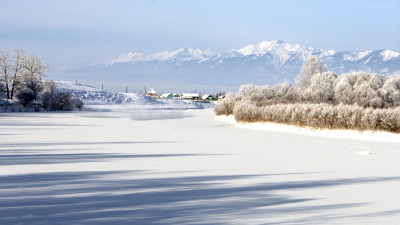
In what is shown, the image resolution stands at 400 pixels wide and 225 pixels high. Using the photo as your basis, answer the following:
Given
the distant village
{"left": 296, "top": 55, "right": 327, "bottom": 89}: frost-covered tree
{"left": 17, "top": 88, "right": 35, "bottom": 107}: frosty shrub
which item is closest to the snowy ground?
{"left": 17, "top": 88, "right": 35, "bottom": 107}: frosty shrub

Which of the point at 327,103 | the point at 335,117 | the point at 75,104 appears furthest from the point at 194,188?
the point at 75,104

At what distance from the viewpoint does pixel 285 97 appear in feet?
156

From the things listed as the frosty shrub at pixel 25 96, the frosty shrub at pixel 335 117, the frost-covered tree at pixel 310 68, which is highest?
the frost-covered tree at pixel 310 68

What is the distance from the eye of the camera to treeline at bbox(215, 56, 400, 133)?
1991 centimetres

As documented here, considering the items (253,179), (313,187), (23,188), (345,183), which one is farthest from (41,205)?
(345,183)

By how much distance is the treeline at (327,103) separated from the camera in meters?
19.9

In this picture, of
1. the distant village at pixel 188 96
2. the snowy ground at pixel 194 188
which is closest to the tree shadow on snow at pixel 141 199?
the snowy ground at pixel 194 188

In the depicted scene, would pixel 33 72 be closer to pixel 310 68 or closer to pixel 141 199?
pixel 310 68

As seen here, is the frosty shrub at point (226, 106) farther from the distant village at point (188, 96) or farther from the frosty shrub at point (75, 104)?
the distant village at point (188, 96)

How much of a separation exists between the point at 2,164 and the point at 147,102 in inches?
3309

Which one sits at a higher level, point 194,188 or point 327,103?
point 327,103

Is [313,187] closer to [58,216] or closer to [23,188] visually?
[58,216]

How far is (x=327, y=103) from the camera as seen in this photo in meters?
43.7

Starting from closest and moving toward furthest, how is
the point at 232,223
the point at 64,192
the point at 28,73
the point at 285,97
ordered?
1. the point at 232,223
2. the point at 64,192
3. the point at 285,97
4. the point at 28,73
